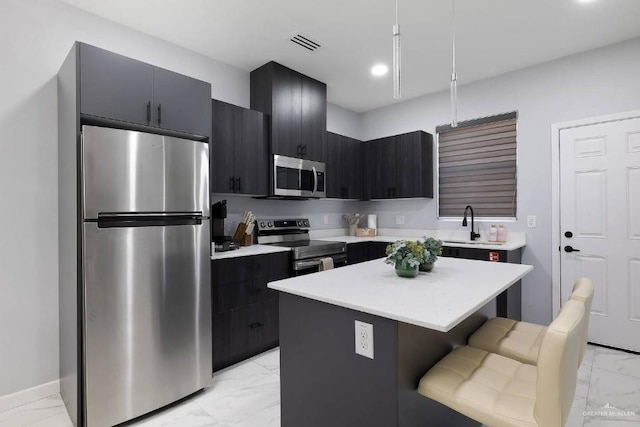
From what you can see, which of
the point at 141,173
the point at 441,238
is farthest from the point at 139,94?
the point at 441,238

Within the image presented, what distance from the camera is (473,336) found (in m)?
1.74

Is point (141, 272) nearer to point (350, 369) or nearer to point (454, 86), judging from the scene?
point (350, 369)

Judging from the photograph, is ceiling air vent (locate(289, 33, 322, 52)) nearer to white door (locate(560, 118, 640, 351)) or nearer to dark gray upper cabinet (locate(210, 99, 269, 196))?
dark gray upper cabinet (locate(210, 99, 269, 196))

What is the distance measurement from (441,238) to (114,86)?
3635mm

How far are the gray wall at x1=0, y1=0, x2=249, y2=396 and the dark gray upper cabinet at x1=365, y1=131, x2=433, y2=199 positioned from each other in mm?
3295

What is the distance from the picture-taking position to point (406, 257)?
175 cm

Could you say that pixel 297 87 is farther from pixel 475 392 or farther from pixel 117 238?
Result: pixel 475 392

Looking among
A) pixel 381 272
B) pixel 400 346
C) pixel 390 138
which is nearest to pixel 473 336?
pixel 381 272

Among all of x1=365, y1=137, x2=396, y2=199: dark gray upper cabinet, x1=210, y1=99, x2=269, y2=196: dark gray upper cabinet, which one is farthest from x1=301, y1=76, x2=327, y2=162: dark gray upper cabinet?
x1=365, y1=137, x2=396, y2=199: dark gray upper cabinet

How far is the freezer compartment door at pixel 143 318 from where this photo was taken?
188cm

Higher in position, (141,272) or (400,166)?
(400,166)

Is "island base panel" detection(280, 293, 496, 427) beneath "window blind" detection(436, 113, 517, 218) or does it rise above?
beneath

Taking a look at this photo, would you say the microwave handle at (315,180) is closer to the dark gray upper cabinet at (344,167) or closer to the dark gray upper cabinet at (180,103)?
the dark gray upper cabinet at (344,167)

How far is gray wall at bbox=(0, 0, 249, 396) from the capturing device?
2.14 m
